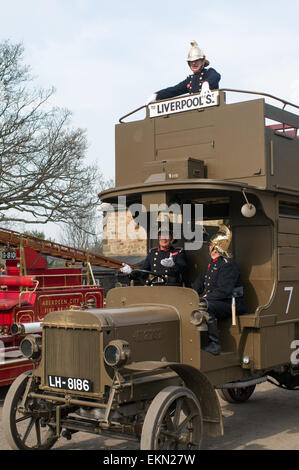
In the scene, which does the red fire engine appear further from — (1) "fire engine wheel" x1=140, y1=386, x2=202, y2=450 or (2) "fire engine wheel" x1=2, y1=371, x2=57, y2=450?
(1) "fire engine wheel" x1=140, y1=386, x2=202, y2=450

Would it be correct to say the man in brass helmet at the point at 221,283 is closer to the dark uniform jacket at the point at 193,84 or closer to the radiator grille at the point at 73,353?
the radiator grille at the point at 73,353

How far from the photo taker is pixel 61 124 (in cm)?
2603

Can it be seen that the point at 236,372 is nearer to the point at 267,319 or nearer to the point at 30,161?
the point at 267,319

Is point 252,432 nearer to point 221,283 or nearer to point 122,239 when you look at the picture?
point 221,283

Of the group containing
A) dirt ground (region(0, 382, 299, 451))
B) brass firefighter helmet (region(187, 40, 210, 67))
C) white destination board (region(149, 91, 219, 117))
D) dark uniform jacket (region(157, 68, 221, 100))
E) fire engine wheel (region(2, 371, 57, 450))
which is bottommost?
dirt ground (region(0, 382, 299, 451))

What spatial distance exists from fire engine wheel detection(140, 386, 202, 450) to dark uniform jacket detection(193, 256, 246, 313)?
1378 mm

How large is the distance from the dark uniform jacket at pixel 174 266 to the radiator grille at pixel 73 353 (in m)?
1.86

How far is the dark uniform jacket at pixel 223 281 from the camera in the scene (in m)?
6.50

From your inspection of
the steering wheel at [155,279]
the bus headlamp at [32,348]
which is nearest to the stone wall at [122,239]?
the steering wheel at [155,279]

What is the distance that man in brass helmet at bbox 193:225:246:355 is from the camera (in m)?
6.46

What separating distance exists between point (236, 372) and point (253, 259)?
4.20 ft

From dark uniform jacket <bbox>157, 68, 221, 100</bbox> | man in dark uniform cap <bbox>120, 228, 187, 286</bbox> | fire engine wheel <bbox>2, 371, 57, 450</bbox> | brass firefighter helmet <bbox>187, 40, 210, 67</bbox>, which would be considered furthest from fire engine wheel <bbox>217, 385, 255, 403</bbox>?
brass firefighter helmet <bbox>187, 40, 210, 67</bbox>

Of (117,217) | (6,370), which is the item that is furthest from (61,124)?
(6,370)

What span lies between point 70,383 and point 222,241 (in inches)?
92.3
